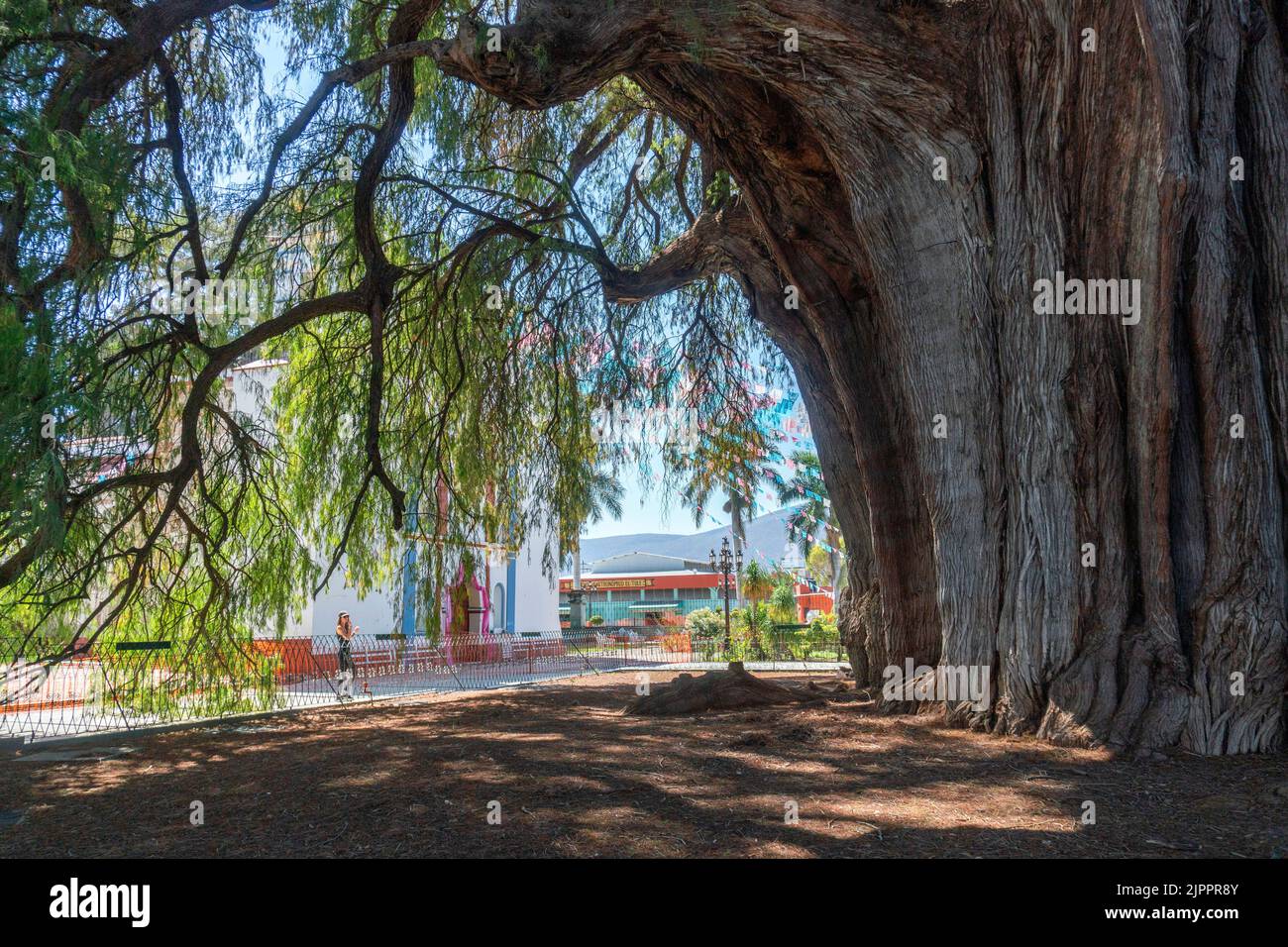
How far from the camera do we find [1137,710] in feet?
18.6

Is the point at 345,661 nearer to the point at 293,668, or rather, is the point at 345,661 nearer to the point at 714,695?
the point at 293,668

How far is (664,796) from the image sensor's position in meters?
4.84

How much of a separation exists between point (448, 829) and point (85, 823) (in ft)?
7.45

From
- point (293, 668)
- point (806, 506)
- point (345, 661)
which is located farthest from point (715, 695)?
point (806, 506)

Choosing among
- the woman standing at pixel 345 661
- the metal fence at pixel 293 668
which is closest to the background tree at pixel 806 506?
the metal fence at pixel 293 668

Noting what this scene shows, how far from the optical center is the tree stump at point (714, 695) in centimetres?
887

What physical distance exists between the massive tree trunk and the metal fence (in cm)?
642

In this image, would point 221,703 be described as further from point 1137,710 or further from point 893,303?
point 1137,710

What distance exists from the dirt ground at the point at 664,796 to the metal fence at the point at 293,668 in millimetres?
1465

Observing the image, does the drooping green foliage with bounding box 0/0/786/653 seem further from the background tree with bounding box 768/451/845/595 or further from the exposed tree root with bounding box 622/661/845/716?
the background tree with bounding box 768/451/845/595

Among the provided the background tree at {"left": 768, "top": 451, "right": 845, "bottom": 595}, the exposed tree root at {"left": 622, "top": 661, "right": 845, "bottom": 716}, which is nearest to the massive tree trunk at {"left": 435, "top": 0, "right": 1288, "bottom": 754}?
the exposed tree root at {"left": 622, "top": 661, "right": 845, "bottom": 716}

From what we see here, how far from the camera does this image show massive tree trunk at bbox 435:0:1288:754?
569 centimetres

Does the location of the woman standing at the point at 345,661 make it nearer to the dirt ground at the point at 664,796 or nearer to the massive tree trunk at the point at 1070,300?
the dirt ground at the point at 664,796

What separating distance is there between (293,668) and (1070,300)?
1393cm
